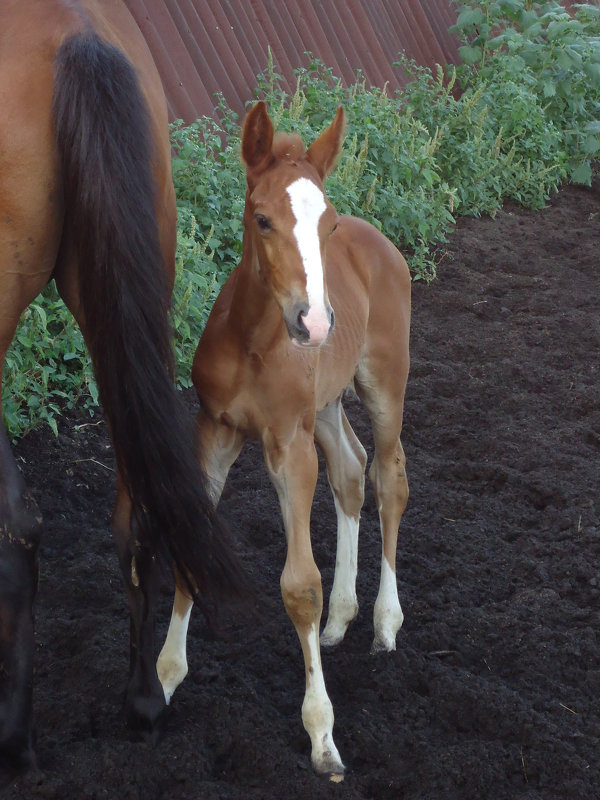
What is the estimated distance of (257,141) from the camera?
275 centimetres

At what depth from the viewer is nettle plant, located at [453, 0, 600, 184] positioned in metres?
9.88

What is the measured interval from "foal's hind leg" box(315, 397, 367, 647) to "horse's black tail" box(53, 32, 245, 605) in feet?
3.24

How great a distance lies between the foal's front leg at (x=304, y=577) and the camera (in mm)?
2811

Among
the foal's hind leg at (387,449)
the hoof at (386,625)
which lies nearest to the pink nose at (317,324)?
the foal's hind leg at (387,449)

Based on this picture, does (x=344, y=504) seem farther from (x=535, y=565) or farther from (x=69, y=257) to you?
(x=69, y=257)

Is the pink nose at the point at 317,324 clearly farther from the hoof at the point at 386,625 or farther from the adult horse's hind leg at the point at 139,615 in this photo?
the hoof at the point at 386,625

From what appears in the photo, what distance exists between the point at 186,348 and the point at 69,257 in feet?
8.66

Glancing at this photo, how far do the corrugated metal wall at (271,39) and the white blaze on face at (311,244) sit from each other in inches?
182

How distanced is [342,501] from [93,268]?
1.54 metres

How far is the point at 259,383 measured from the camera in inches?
114

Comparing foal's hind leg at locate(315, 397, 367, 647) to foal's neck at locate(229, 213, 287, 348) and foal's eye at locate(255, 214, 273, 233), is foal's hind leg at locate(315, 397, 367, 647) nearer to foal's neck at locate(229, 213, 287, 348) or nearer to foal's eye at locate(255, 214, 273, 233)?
foal's neck at locate(229, 213, 287, 348)

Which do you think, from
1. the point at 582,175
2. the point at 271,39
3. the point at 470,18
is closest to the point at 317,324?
the point at 271,39

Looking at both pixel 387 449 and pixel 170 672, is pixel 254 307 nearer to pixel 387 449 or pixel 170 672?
pixel 387 449

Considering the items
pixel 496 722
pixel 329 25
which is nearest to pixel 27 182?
pixel 496 722
